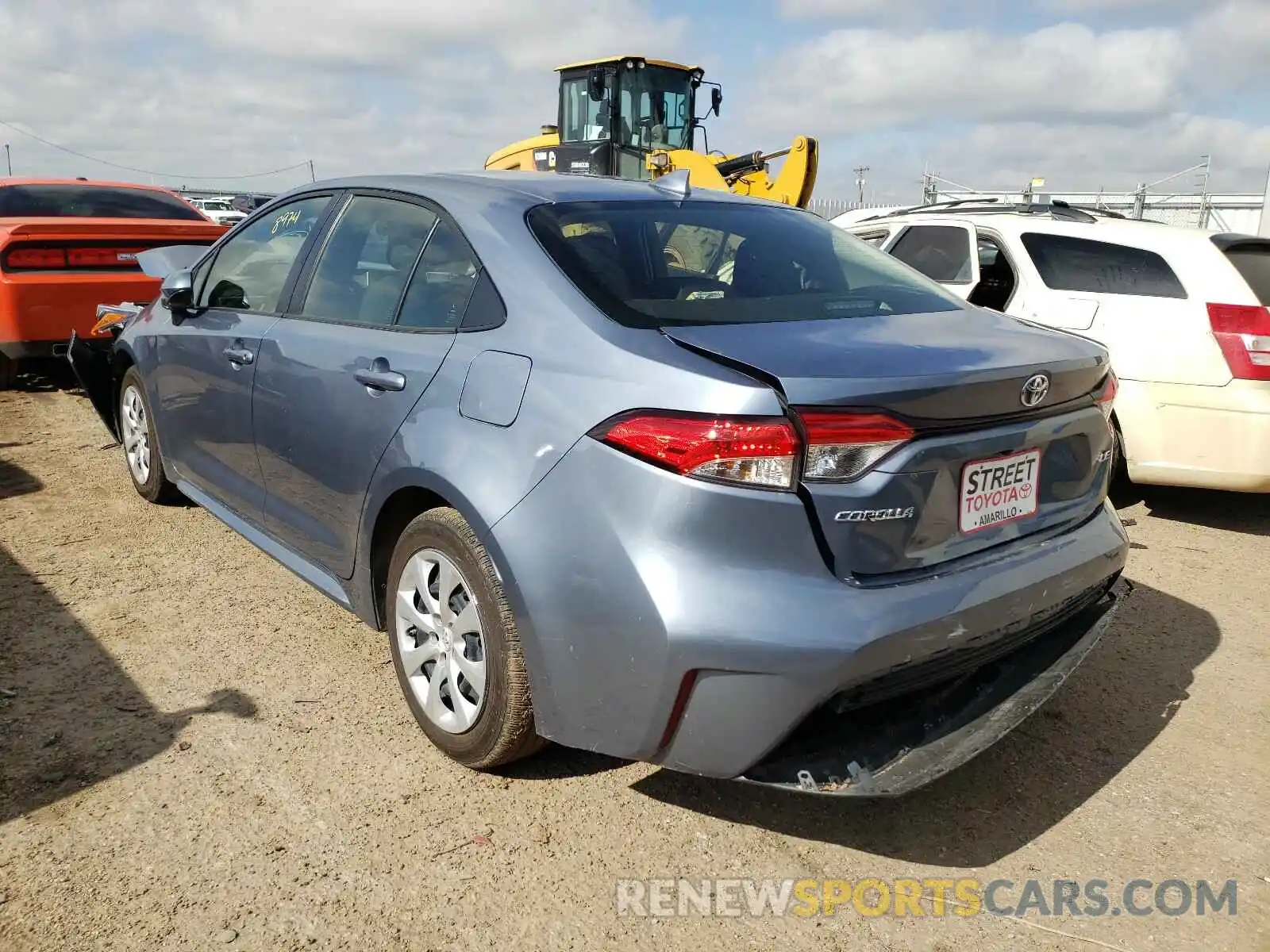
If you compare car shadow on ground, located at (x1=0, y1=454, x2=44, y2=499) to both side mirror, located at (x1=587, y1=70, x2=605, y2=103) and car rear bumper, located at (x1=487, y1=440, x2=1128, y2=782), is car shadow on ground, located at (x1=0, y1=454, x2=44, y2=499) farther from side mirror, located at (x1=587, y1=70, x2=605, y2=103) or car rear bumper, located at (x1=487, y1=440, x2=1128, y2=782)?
side mirror, located at (x1=587, y1=70, x2=605, y2=103)

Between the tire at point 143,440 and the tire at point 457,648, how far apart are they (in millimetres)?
2355

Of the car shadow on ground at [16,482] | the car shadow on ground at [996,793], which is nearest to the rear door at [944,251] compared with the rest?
the car shadow on ground at [996,793]

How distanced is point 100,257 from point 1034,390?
6775 millimetres

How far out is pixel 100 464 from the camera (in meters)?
5.81

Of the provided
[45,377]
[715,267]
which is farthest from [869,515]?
[45,377]

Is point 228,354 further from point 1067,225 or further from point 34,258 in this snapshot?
point 1067,225

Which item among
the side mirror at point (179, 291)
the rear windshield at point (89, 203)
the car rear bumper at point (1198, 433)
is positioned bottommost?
the car rear bumper at point (1198, 433)

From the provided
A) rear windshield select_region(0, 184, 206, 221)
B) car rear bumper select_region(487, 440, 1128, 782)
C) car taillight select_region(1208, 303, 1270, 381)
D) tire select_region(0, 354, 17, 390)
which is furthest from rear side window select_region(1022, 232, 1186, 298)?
tire select_region(0, 354, 17, 390)

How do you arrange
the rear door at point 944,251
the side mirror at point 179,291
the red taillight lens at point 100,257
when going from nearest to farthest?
the side mirror at point 179,291, the rear door at point 944,251, the red taillight lens at point 100,257

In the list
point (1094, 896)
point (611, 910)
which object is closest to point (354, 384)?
point (611, 910)

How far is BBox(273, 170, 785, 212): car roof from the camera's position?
9.56ft

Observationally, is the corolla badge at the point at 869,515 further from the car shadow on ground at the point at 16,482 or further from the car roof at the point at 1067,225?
the car shadow on ground at the point at 16,482

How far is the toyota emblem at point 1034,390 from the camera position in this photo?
2.39m

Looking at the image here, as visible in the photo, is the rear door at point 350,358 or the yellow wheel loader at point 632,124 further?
the yellow wheel loader at point 632,124
